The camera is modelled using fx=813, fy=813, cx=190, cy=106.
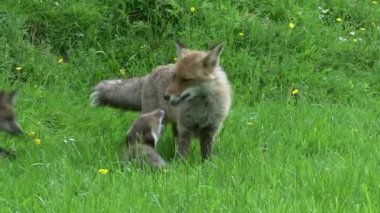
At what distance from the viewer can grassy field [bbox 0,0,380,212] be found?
661cm

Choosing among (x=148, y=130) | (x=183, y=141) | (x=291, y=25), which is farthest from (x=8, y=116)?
(x=291, y=25)

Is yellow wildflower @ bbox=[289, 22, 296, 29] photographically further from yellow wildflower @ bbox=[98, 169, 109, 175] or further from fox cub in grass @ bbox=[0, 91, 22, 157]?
Answer: yellow wildflower @ bbox=[98, 169, 109, 175]

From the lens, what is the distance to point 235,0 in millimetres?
13898

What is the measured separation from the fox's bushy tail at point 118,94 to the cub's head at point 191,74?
1.35 meters

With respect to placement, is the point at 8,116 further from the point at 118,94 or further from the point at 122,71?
the point at 122,71

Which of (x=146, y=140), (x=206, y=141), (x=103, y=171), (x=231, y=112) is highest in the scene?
(x=103, y=171)

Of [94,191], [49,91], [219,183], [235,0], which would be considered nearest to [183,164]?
[219,183]

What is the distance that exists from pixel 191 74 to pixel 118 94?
162 centimetres

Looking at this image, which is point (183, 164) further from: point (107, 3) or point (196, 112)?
point (107, 3)

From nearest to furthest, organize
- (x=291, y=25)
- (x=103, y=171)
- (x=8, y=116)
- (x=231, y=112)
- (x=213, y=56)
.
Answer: (x=103, y=171) < (x=213, y=56) < (x=8, y=116) < (x=231, y=112) < (x=291, y=25)

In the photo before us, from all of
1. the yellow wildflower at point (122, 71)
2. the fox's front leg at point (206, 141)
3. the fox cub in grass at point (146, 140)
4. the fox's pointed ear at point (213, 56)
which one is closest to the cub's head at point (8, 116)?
the fox cub in grass at point (146, 140)

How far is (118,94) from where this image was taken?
9.71m

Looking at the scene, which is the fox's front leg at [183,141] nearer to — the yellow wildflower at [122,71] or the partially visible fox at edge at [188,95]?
the partially visible fox at edge at [188,95]

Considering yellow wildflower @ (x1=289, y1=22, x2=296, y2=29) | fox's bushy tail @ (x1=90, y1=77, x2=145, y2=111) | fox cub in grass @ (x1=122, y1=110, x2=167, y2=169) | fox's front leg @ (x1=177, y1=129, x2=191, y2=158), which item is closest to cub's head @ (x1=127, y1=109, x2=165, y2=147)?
fox cub in grass @ (x1=122, y1=110, x2=167, y2=169)
